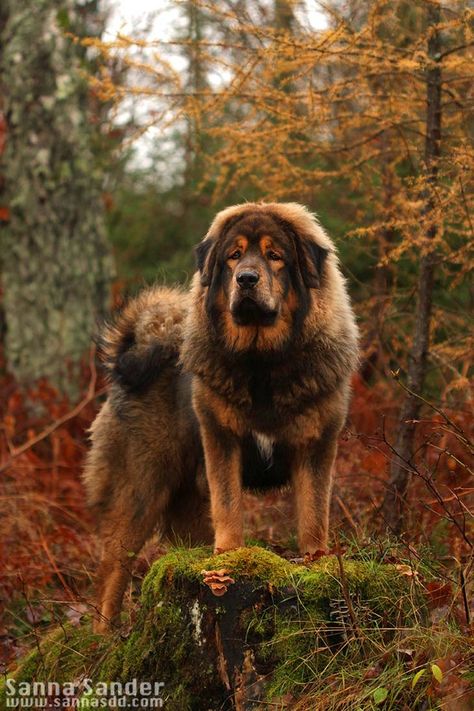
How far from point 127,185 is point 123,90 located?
37.7ft

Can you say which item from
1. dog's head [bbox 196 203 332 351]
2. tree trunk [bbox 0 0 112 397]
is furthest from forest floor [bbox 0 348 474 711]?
dog's head [bbox 196 203 332 351]

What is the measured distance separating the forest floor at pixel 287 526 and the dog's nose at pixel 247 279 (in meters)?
0.99

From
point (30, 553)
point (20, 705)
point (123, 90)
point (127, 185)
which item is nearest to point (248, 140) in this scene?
point (123, 90)

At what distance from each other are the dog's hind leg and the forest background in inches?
10.7

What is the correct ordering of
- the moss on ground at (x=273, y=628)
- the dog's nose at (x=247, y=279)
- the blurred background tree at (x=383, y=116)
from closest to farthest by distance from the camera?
the moss on ground at (x=273, y=628), the dog's nose at (x=247, y=279), the blurred background tree at (x=383, y=116)

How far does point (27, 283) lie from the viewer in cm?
1154

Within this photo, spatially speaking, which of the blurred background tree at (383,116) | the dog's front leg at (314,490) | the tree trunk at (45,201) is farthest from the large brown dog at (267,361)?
the tree trunk at (45,201)

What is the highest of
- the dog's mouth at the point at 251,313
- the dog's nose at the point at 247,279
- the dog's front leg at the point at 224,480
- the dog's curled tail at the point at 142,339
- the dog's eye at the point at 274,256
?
the dog's eye at the point at 274,256

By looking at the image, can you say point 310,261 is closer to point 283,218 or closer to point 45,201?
point 283,218

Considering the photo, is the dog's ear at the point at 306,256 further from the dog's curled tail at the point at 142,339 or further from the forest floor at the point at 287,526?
the dog's curled tail at the point at 142,339

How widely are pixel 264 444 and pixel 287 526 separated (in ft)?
5.88

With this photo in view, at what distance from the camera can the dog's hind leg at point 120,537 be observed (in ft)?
20.7

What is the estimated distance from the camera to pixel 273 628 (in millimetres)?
4613

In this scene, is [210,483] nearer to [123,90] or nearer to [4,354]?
[123,90]
